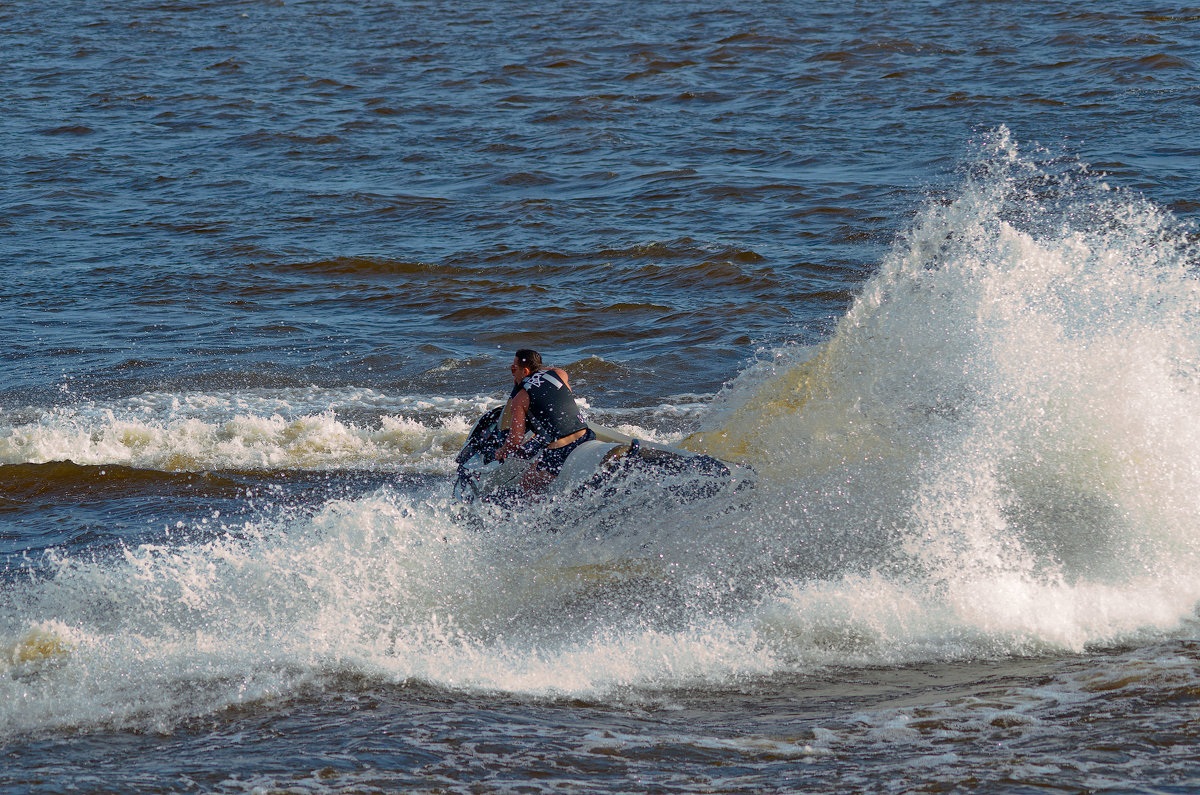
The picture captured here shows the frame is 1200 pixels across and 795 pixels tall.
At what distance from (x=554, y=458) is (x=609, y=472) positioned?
0.43m

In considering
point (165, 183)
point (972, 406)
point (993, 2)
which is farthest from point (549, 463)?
point (993, 2)

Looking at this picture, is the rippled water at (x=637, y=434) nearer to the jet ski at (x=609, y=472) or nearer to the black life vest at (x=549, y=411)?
the jet ski at (x=609, y=472)

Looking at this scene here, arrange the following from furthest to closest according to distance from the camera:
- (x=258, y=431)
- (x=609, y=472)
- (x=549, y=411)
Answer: (x=258, y=431) < (x=549, y=411) < (x=609, y=472)

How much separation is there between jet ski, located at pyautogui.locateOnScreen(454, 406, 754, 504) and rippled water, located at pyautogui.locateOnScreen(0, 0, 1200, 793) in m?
0.16

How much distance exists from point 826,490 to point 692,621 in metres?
1.61

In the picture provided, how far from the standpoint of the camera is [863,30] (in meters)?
25.8

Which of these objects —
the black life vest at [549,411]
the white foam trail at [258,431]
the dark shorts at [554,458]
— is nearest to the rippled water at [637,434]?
the white foam trail at [258,431]

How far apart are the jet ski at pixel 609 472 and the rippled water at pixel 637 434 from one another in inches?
6.3

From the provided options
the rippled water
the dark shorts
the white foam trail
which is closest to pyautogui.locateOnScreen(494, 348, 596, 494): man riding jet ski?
the dark shorts

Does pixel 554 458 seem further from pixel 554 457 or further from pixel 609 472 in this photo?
pixel 609 472

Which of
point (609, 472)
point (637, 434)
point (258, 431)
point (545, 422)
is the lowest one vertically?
point (637, 434)

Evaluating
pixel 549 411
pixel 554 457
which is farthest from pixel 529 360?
pixel 554 457

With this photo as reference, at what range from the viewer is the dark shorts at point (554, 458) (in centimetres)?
789

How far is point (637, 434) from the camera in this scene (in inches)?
421
